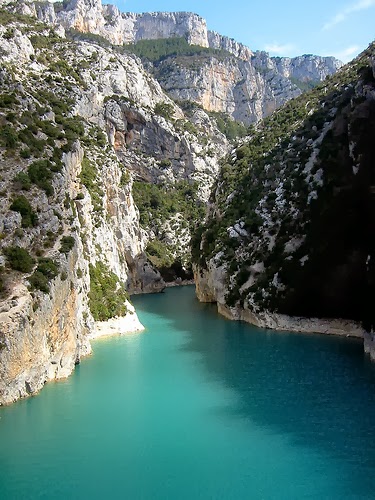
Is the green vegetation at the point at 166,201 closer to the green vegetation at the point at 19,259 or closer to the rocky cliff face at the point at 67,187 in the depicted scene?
the rocky cliff face at the point at 67,187

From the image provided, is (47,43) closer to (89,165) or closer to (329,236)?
(89,165)

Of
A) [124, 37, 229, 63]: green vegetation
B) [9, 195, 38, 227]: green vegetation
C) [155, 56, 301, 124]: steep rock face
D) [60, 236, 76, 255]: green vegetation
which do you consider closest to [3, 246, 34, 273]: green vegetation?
[60, 236, 76, 255]: green vegetation

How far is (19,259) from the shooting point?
89.7ft

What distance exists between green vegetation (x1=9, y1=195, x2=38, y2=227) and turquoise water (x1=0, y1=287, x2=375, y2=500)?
28.9ft

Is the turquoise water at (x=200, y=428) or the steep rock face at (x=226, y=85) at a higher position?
the steep rock face at (x=226, y=85)

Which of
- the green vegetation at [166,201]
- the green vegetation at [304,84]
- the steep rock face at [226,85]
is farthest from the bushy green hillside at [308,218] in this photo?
the green vegetation at [304,84]

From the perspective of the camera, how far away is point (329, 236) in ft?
132

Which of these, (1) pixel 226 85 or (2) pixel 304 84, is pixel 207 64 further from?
(2) pixel 304 84

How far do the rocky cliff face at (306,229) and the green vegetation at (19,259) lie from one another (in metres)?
20.0

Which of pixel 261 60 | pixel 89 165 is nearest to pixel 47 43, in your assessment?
pixel 89 165

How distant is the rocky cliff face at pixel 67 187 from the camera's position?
26.3 meters

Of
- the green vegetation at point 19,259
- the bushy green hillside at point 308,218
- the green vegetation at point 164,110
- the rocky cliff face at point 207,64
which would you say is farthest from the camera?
the rocky cliff face at point 207,64

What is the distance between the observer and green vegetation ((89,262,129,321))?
133ft

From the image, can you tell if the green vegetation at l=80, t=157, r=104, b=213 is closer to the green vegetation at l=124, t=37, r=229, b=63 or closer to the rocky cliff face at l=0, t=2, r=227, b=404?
the rocky cliff face at l=0, t=2, r=227, b=404
